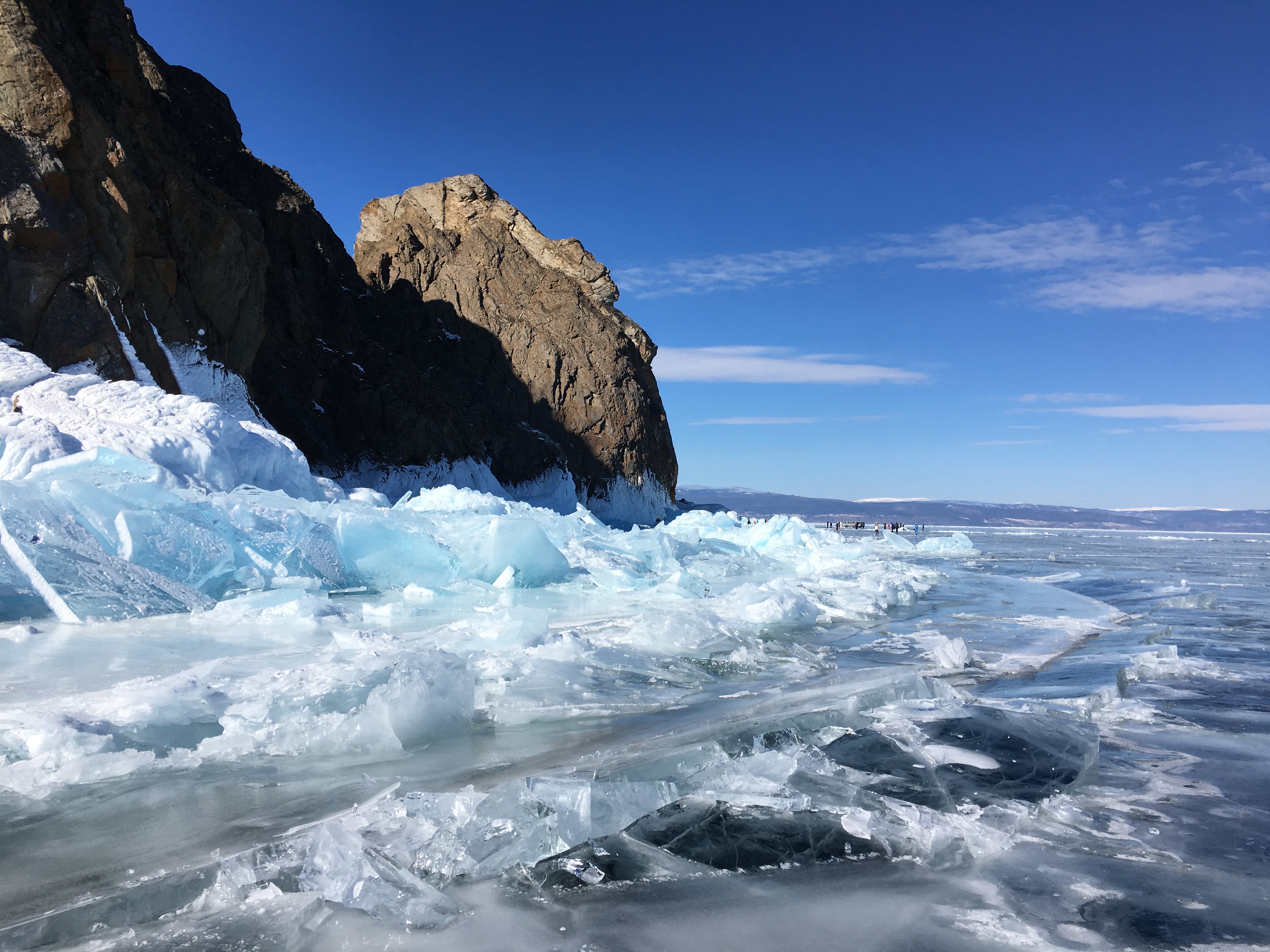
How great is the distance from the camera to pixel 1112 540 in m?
36.2

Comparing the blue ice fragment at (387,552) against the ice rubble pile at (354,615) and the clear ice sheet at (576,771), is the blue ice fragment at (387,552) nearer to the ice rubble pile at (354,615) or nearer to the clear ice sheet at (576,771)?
the ice rubble pile at (354,615)

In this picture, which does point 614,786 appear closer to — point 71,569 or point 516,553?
point 71,569

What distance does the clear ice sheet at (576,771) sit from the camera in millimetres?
1666

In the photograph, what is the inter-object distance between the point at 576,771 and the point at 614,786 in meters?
0.36

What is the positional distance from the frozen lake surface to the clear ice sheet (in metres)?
0.01

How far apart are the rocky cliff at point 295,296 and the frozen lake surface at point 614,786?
1017 cm

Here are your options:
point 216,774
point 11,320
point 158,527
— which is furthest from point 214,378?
point 216,774

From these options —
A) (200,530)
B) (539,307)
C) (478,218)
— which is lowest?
(200,530)

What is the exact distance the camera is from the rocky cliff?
12.3m

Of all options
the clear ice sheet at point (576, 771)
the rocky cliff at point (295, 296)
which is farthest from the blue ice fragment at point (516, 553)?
the rocky cliff at point (295, 296)

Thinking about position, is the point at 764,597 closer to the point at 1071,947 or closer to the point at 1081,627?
the point at 1081,627

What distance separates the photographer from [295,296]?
26.2 metres

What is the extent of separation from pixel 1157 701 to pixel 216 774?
13.2ft

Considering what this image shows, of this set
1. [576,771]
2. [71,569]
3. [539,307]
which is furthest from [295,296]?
[576,771]
